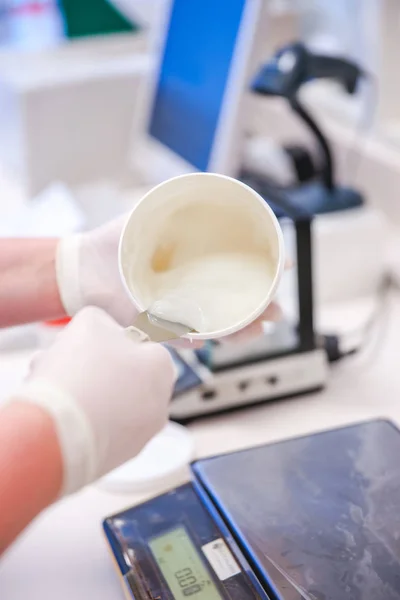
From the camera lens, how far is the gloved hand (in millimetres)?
753

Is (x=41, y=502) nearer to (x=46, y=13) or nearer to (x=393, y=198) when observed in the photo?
(x=393, y=198)

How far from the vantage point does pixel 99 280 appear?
0.76m

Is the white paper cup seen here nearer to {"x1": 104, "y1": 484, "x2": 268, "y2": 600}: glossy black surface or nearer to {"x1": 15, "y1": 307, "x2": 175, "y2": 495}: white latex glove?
{"x1": 15, "y1": 307, "x2": 175, "y2": 495}: white latex glove

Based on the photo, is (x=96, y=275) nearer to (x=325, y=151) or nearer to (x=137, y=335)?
(x=137, y=335)

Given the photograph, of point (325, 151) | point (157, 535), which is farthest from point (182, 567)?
Answer: point (325, 151)

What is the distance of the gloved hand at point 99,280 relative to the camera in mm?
753

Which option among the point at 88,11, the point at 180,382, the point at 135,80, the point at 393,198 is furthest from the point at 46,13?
the point at 180,382

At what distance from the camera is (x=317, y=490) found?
71 cm

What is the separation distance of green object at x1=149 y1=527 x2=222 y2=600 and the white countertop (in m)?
0.07

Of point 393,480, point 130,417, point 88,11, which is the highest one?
point 88,11

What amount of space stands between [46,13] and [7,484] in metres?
1.94

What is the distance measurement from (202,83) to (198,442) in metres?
0.75

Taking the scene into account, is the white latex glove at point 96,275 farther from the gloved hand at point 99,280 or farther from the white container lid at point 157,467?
the white container lid at point 157,467

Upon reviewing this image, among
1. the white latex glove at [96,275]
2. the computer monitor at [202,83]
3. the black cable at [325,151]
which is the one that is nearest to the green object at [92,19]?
the computer monitor at [202,83]
